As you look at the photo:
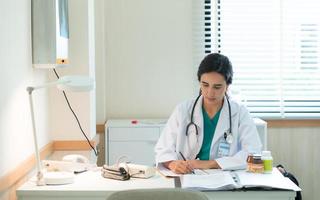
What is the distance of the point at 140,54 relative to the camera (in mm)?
4418

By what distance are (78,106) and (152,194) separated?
1.66m

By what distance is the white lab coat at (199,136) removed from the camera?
280cm

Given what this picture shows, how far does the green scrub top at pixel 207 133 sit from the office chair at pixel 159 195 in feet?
3.60

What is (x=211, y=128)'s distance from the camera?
2.88 meters

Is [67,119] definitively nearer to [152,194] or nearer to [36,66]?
[36,66]

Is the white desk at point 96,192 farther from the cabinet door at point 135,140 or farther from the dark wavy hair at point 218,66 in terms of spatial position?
the cabinet door at point 135,140

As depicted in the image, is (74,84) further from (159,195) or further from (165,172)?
(159,195)

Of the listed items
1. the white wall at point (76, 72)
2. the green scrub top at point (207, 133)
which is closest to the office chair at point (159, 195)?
the green scrub top at point (207, 133)

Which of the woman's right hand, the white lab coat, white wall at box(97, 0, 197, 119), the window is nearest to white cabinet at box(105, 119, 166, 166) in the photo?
Result: white wall at box(97, 0, 197, 119)

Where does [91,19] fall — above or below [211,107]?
above

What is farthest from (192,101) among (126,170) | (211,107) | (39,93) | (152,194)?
(152,194)

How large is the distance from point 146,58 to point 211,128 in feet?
5.55

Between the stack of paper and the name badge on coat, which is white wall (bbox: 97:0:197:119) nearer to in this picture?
the name badge on coat

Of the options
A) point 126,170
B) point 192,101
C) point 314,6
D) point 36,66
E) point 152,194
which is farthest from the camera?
point 314,6
